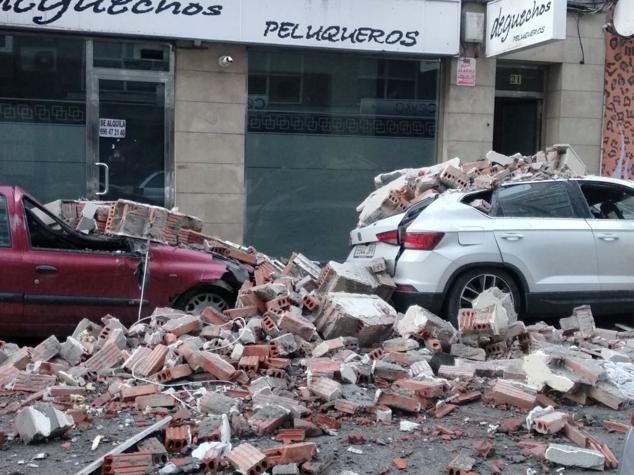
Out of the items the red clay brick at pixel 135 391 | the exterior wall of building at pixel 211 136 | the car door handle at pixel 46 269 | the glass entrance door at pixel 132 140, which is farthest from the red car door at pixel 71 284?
the exterior wall of building at pixel 211 136

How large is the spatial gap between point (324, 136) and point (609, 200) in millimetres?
5236

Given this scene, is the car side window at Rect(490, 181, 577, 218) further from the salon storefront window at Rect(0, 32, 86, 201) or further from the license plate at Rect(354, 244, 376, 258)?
the salon storefront window at Rect(0, 32, 86, 201)

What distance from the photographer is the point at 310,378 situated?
6.02m

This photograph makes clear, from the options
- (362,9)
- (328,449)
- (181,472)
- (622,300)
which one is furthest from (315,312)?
(362,9)

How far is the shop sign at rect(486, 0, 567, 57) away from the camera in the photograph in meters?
11.6

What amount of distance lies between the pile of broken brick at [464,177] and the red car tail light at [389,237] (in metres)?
0.52

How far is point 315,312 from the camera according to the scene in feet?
24.7

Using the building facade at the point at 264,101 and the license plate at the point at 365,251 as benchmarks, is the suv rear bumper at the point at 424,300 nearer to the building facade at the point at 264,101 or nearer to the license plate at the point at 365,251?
the license plate at the point at 365,251

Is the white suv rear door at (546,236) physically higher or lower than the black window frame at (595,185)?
lower

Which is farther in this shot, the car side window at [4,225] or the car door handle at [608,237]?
the car door handle at [608,237]

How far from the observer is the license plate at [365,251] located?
9230mm

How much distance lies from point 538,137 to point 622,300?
20.5ft

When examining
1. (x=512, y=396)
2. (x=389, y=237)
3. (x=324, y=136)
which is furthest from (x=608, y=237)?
(x=324, y=136)

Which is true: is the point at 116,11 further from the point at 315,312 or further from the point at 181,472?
the point at 181,472
